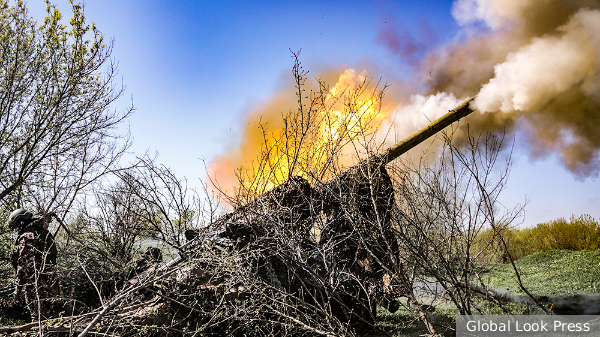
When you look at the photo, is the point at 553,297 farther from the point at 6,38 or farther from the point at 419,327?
the point at 6,38

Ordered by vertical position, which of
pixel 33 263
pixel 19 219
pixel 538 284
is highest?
pixel 19 219

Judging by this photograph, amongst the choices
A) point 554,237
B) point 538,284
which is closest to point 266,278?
point 538,284

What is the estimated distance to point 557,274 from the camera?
31.7ft

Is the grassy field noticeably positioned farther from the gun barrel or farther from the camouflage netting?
the gun barrel

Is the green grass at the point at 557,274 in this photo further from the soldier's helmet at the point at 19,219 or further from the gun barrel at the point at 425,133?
the soldier's helmet at the point at 19,219

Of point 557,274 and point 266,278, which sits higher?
point 266,278

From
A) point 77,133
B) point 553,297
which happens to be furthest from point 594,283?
point 77,133

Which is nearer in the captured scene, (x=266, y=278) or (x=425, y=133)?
(x=266, y=278)

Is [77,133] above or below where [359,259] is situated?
above

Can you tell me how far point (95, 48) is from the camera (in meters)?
8.34

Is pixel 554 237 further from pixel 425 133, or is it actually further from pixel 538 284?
pixel 425 133

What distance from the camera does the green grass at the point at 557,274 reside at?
8461 millimetres

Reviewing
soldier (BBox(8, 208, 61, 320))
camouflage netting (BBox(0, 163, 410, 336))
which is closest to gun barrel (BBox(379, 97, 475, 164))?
camouflage netting (BBox(0, 163, 410, 336))

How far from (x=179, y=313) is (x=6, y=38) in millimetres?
7185
